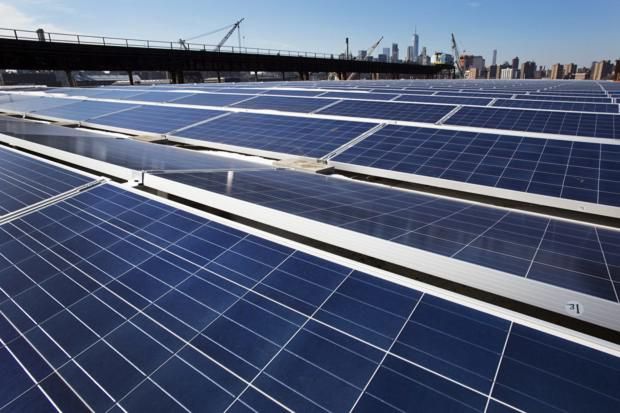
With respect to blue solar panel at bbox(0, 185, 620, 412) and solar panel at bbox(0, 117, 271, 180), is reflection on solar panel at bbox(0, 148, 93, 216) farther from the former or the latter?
blue solar panel at bbox(0, 185, 620, 412)

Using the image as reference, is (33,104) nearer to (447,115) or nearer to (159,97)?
(159,97)

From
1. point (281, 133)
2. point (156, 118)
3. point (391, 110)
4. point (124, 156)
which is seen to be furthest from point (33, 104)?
point (391, 110)

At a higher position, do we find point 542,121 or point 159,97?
point 159,97

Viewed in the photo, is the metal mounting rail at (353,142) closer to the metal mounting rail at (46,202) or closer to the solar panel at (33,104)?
the metal mounting rail at (46,202)

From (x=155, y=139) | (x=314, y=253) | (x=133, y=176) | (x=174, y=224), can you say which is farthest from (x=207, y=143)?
(x=314, y=253)

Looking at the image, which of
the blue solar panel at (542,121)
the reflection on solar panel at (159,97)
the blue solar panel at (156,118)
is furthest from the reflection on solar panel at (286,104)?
the blue solar panel at (542,121)

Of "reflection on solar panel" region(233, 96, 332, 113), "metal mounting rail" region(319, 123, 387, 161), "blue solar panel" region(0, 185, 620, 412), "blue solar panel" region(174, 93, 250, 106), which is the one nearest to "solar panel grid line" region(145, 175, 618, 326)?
"blue solar panel" region(0, 185, 620, 412)

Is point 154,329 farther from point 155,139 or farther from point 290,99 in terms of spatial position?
point 290,99
